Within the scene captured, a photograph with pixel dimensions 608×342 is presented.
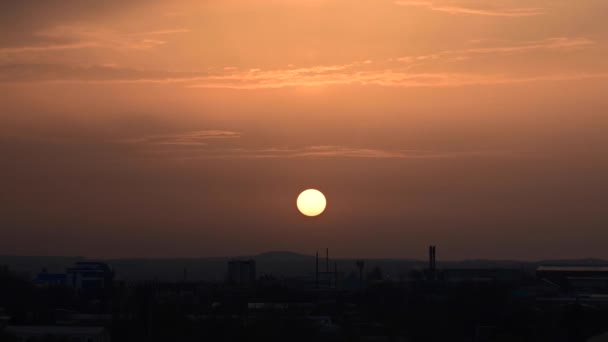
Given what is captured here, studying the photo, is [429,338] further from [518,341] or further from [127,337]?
[127,337]

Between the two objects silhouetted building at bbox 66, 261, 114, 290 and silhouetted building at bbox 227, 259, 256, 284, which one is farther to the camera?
silhouetted building at bbox 227, 259, 256, 284

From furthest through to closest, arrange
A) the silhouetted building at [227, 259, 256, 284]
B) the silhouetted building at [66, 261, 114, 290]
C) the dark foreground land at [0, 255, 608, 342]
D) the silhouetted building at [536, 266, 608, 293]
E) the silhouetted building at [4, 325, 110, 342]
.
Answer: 1. the silhouetted building at [227, 259, 256, 284]
2. the silhouetted building at [536, 266, 608, 293]
3. the silhouetted building at [66, 261, 114, 290]
4. the dark foreground land at [0, 255, 608, 342]
5. the silhouetted building at [4, 325, 110, 342]

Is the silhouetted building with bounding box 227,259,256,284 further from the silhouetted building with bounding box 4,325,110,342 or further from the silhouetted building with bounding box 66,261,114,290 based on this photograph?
the silhouetted building with bounding box 4,325,110,342

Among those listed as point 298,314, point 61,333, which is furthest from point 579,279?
point 61,333

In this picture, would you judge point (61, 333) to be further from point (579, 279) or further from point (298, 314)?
point (579, 279)

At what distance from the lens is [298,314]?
52.4 metres

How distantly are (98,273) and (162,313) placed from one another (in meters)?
49.0

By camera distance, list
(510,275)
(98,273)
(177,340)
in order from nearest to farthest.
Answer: (177,340)
(98,273)
(510,275)

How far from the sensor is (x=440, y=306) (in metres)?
58.4

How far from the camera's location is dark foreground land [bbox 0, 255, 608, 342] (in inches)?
1628

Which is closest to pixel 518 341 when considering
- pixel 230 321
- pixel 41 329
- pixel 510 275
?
pixel 230 321

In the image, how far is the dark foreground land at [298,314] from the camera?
4134cm

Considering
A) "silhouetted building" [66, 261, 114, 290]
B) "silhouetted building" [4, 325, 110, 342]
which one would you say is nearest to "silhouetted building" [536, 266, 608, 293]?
"silhouetted building" [66, 261, 114, 290]

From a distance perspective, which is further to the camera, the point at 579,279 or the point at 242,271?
the point at 242,271
